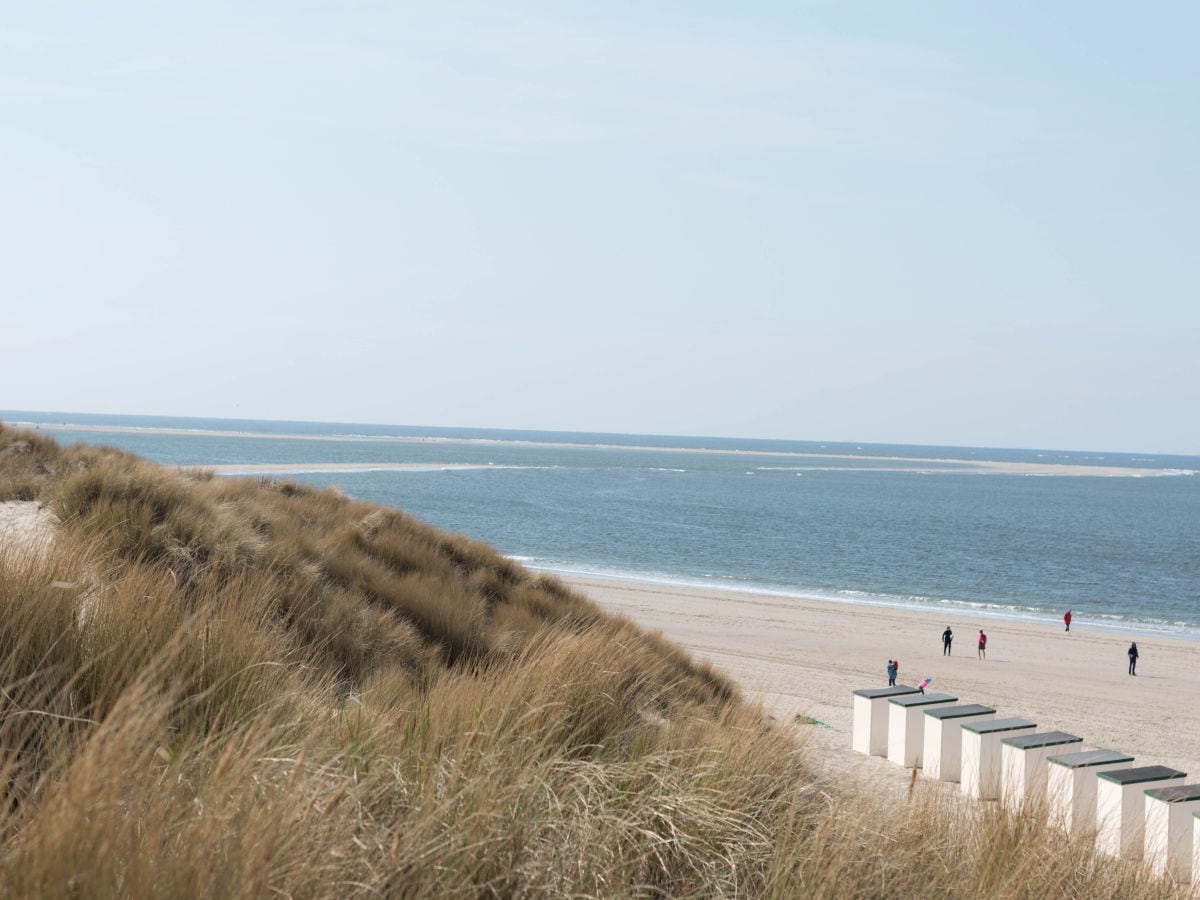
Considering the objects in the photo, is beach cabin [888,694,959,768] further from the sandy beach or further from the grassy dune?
the grassy dune

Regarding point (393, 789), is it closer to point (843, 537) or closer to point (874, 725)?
point (874, 725)

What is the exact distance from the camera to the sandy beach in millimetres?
22484

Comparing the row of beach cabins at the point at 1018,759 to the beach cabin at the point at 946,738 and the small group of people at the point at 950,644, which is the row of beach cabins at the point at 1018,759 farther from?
the small group of people at the point at 950,644

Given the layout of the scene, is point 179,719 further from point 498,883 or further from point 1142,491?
point 1142,491

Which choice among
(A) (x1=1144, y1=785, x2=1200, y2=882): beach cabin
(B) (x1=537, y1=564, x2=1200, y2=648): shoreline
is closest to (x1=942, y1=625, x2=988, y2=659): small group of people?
(B) (x1=537, y1=564, x2=1200, y2=648): shoreline

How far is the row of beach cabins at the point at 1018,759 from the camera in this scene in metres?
10.6

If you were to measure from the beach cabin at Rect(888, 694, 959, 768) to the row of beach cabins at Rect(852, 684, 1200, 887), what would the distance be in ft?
0.05

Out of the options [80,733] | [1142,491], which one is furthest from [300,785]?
[1142,491]

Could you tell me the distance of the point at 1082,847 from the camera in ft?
14.2

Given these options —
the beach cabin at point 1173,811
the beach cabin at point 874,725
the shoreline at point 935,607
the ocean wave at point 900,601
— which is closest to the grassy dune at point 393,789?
the beach cabin at point 1173,811

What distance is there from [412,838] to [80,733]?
1253mm

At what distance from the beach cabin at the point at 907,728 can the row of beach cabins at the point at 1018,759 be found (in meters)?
0.02

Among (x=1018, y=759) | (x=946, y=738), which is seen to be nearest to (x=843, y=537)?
(x=946, y=738)

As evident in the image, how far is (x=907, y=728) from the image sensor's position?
1616cm
